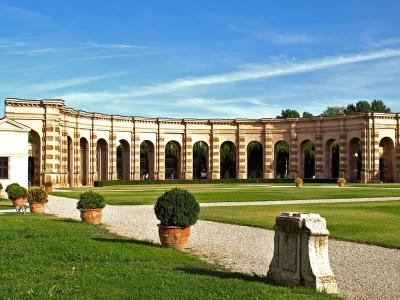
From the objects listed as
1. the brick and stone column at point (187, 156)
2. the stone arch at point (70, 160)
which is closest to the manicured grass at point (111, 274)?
the stone arch at point (70, 160)

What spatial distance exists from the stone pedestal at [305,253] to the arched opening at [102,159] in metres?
65.6

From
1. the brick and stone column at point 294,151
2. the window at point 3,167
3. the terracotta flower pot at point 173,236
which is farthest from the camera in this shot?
the brick and stone column at point 294,151

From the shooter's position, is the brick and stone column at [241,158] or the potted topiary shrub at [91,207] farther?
the brick and stone column at [241,158]

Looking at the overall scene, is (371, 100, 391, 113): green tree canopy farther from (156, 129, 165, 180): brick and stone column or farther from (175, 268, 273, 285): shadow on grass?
(175, 268, 273, 285): shadow on grass

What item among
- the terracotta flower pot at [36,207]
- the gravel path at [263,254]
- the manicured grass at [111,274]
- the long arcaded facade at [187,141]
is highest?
the long arcaded facade at [187,141]

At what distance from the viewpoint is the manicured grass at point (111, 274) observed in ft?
29.8

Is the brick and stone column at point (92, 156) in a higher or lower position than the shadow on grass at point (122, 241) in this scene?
higher

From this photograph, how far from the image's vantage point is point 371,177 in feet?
238

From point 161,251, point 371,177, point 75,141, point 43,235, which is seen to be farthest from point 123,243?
point 371,177

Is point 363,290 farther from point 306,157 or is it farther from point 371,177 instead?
point 306,157

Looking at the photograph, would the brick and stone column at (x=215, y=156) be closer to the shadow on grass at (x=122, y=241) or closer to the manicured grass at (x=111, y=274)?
the shadow on grass at (x=122, y=241)

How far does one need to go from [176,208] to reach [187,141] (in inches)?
2564

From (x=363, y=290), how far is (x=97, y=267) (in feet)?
17.8

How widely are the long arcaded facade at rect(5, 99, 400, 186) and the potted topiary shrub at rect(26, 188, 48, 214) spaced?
32.6 meters
